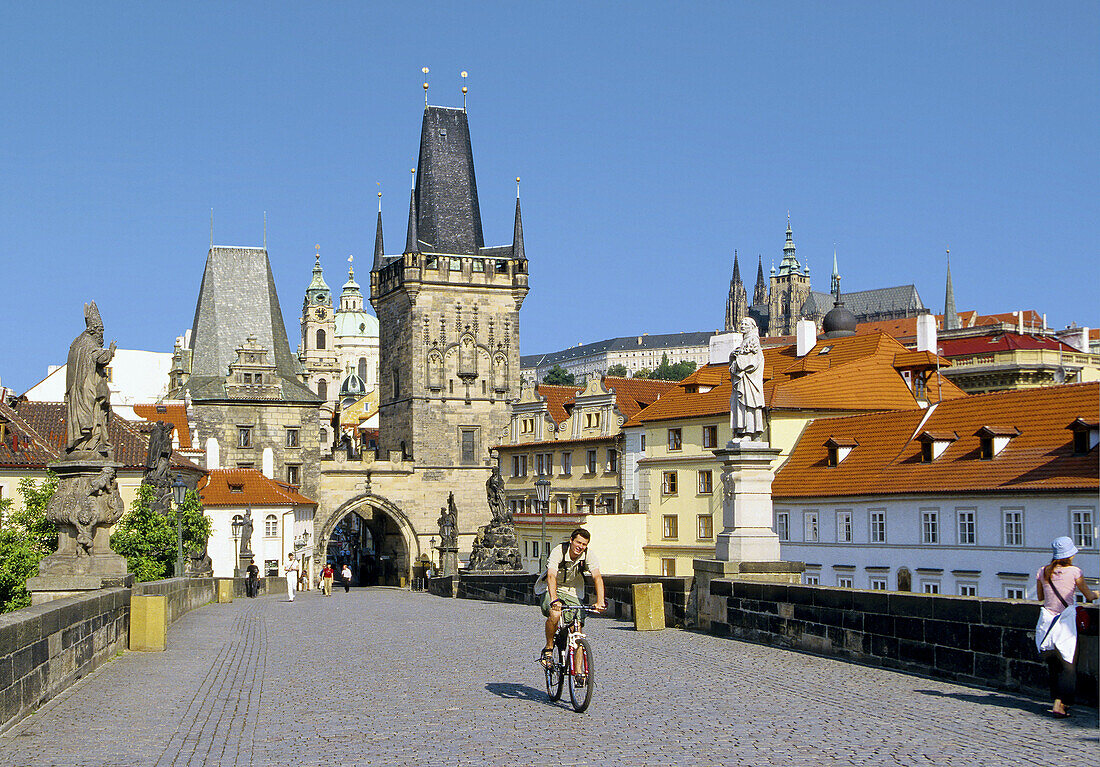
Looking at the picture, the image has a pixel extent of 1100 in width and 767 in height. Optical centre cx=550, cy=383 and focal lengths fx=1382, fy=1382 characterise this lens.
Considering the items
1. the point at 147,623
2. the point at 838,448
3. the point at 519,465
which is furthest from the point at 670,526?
the point at 147,623

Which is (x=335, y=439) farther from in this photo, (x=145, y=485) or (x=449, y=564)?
(x=145, y=485)

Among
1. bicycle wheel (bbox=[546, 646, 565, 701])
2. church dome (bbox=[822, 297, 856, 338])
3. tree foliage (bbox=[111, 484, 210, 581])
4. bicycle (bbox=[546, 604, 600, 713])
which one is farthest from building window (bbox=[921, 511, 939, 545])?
church dome (bbox=[822, 297, 856, 338])

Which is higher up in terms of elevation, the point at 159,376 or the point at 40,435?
the point at 159,376

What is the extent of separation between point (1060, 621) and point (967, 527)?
28859 mm

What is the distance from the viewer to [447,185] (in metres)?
86.5

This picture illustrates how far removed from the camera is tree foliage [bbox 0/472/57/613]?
28000mm

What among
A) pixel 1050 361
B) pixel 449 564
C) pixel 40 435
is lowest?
pixel 449 564

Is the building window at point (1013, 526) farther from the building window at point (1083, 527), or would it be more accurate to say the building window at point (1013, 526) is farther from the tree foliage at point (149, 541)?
the tree foliage at point (149, 541)

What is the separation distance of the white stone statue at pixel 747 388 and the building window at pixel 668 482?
123 feet

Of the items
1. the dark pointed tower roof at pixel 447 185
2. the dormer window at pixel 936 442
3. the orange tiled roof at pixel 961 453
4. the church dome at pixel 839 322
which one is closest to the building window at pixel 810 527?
the orange tiled roof at pixel 961 453

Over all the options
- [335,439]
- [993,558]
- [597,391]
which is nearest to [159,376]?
[335,439]

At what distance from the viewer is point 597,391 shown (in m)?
66.6

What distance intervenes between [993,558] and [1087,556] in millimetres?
3378

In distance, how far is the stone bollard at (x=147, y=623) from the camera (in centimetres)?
1636
